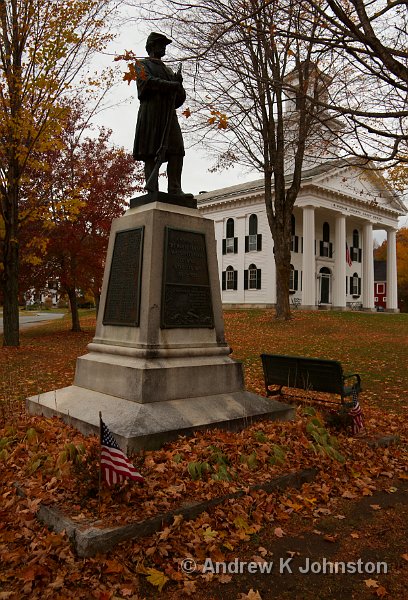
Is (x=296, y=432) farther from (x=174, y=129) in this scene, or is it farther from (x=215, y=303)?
(x=174, y=129)

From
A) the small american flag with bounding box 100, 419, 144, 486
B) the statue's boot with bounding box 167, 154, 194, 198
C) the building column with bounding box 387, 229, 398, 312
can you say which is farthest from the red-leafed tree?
the building column with bounding box 387, 229, 398, 312

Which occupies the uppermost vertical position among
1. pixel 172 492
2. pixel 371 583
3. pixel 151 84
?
pixel 151 84

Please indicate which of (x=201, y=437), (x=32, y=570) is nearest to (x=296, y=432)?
(x=201, y=437)

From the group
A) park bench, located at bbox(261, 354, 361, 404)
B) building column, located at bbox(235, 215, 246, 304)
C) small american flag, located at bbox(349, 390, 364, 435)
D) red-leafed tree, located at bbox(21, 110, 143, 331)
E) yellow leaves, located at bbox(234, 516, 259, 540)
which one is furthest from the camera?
building column, located at bbox(235, 215, 246, 304)

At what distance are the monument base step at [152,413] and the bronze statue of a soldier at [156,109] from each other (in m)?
2.77

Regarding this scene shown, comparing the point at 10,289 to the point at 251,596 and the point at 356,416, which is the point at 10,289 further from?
the point at 251,596

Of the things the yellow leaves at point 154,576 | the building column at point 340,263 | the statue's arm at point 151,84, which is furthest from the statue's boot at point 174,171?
the building column at point 340,263

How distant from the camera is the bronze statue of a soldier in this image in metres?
6.18

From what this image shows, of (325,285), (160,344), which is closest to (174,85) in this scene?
(160,344)

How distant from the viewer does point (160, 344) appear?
550cm

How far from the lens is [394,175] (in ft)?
47.7

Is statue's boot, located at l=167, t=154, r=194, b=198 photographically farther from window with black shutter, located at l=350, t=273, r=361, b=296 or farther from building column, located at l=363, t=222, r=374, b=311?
building column, located at l=363, t=222, r=374, b=311

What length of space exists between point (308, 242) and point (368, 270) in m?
11.4

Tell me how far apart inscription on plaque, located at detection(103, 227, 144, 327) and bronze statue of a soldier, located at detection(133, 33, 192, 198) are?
76cm
